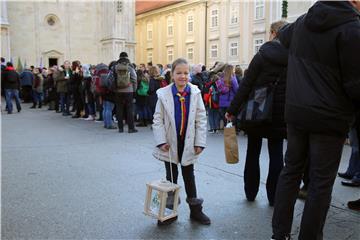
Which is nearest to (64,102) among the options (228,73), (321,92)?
(228,73)

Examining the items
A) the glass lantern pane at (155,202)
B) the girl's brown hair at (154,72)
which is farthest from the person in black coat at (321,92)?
the girl's brown hair at (154,72)

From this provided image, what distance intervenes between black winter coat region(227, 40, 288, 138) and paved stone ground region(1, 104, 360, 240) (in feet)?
3.01

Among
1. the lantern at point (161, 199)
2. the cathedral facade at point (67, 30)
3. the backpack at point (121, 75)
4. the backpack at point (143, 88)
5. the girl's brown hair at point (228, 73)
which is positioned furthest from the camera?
the cathedral facade at point (67, 30)

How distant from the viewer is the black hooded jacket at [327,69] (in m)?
2.89

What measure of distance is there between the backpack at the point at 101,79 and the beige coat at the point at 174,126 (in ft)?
23.9

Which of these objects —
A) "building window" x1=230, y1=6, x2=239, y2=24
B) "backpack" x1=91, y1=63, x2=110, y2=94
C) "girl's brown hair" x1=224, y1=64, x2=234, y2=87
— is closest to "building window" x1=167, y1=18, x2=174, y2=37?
"building window" x1=230, y1=6, x2=239, y2=24

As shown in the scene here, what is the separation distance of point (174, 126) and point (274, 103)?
112 centimetres

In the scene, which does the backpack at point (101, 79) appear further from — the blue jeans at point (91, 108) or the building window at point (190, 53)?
the building window at point (190, 53)

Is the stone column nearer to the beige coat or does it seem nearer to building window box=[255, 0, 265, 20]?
building window box=[255, 0, 265, 20]

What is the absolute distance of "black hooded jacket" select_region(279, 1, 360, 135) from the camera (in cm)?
289

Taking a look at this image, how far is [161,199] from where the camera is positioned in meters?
3.97

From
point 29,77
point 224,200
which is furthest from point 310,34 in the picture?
point 29,77

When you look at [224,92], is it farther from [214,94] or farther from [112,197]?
[112,197]

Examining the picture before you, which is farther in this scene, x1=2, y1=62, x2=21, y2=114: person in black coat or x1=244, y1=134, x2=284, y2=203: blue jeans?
x1=2, y1=62, x2=21, y2=114: person in black coat
